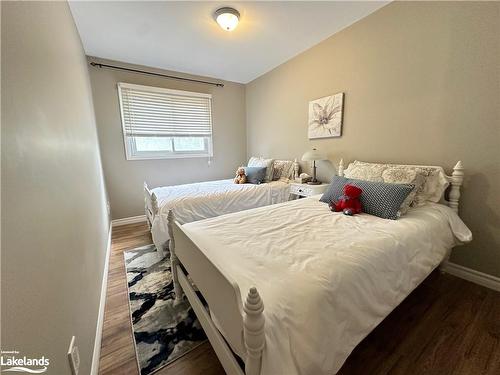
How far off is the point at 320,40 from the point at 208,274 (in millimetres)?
3141

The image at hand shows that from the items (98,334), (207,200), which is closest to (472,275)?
(207,200)

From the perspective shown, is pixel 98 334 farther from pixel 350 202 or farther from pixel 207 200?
pixel 350 202

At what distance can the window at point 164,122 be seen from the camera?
10.9ft

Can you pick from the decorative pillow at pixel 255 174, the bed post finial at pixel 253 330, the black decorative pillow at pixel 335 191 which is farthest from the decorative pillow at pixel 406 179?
the decorative pillow at pixel 255 174

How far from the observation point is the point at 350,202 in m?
1.75

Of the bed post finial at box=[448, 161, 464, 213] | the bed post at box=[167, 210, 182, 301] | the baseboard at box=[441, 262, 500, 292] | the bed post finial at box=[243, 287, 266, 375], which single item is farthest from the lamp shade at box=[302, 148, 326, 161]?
the bed post finial at box=[243, 287, 266, 375]

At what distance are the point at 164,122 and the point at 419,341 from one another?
4.06 m

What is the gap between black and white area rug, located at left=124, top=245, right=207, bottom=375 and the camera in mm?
1242

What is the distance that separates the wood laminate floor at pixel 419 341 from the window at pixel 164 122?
251cm

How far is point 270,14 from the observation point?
84.6 inches

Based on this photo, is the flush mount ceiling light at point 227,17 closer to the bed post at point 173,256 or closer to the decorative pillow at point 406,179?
the bed post at point 173,256

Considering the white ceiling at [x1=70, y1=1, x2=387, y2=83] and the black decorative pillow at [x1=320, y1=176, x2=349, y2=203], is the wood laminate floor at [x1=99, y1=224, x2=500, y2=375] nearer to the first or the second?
the black decorative pillow at [x1=320, y1=176, x2=349, y2=203]

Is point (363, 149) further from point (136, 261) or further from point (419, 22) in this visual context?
point (136, 261)

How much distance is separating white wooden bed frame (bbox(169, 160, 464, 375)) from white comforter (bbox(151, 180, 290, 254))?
30.8 inches
